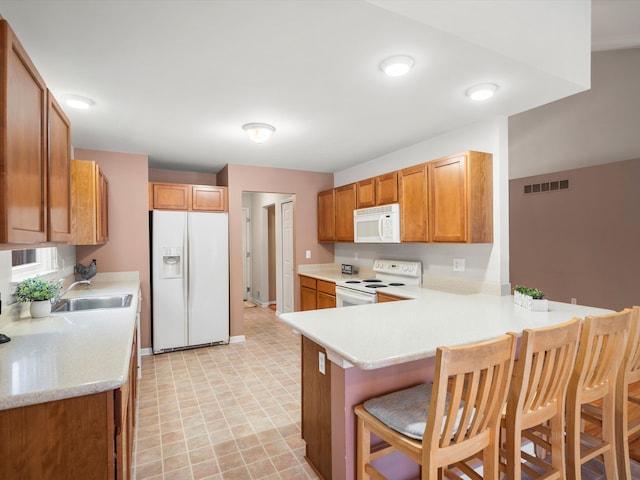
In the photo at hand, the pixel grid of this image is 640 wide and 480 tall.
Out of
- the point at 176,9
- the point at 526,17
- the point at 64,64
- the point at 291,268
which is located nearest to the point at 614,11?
the point at 526,17

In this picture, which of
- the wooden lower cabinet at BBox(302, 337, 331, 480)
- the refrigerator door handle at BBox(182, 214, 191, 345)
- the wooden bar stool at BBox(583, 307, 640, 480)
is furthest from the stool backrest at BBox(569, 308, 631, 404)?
A: the refrigerator door handle at BBox(182, 214, 191, 345)

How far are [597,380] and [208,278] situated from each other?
3.84m

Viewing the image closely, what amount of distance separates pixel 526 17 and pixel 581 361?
1932 mm

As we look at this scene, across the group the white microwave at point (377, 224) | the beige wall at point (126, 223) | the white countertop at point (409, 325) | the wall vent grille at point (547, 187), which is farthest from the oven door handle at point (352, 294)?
the wall vent grille at point (547, 187)

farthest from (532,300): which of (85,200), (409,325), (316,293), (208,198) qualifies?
(208,198)

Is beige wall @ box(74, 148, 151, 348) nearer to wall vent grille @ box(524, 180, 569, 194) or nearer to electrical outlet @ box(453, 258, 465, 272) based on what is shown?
electrical outlet @ box(453, 258, 465, 272)

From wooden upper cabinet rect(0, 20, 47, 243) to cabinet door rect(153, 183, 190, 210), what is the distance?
9.13 ft

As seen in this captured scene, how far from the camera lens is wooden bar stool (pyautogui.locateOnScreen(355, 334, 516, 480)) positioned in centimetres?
111

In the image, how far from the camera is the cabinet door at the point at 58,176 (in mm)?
1469

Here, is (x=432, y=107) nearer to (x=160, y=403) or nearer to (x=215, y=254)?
(x=215, y=254)

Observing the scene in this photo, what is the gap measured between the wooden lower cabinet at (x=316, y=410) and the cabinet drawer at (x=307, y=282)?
2.69 meters

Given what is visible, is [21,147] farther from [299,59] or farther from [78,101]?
[78,101]

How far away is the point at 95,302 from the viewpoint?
2.77 metres

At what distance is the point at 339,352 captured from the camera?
1.41 meters
